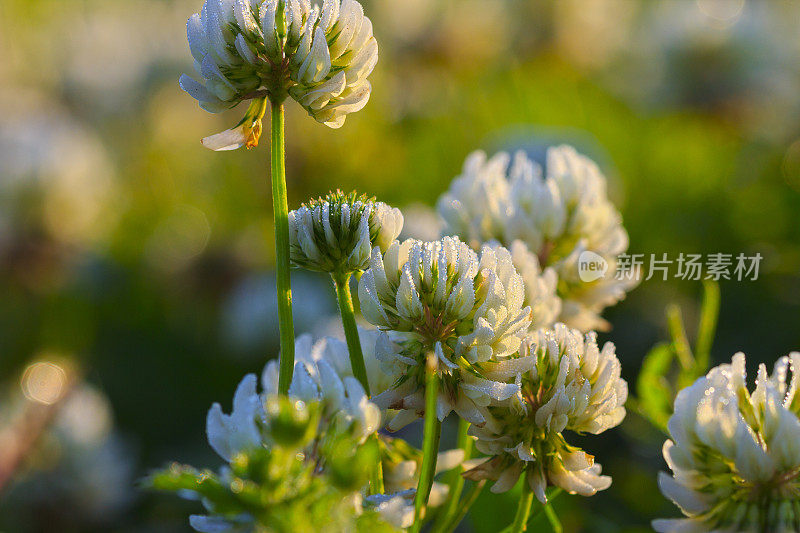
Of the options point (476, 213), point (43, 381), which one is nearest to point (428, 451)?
point (476, 213)

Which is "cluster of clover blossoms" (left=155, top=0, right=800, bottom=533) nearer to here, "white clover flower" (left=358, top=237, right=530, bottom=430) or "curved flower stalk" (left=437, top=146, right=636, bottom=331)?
"white clover flower" (left=358, top=237, right=530, bottom=430)

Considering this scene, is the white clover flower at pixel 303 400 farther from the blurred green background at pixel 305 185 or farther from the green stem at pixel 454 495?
the blurred green background at pixel 305 185

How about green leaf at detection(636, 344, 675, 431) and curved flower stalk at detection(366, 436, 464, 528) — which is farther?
green leaf at detection(636, 344, 675, 431)

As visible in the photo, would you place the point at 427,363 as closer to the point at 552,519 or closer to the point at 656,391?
the point at 552,519

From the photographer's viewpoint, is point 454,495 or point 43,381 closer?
point 454,495

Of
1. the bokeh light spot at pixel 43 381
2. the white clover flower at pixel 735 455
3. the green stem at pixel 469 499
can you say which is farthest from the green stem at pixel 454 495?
the bokeh light spot at pixel 43 381

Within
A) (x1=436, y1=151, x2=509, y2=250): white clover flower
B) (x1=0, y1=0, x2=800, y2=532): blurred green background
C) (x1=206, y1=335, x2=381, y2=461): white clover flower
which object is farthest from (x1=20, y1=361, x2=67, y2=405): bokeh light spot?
(x1=206, y1=335, x2=381, y2=461): white clover flower
